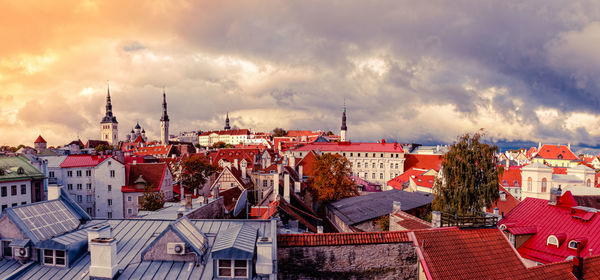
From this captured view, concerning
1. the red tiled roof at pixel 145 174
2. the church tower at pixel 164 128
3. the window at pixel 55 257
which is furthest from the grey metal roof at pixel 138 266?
the church tower at pixel 164 128

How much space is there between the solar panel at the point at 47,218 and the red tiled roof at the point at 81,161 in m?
30.9

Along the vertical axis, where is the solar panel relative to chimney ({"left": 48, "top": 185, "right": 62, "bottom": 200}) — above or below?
below

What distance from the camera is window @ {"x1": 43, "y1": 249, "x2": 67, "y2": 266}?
10.4m

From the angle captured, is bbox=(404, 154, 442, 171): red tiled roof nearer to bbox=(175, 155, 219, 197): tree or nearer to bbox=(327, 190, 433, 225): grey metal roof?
bbox=(327, 190, 433, 225): grey metal roof

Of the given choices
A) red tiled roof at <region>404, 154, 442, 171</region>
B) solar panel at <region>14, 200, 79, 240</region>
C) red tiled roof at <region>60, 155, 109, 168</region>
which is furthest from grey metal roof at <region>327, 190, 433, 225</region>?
red tiled roof at <region>404, 154, 442, 171</region>

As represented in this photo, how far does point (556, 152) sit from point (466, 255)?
11491 centimetres

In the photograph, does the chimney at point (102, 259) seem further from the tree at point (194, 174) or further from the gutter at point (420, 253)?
the tree at point (194, 174)

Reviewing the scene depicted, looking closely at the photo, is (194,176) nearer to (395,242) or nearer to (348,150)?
(395,242)

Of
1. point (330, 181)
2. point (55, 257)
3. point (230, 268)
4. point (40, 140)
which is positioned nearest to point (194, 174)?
point (330, 181)

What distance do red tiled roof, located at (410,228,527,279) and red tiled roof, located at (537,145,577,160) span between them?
4350 inches

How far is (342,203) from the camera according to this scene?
3634cm

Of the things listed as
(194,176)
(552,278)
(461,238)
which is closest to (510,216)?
(552,278)

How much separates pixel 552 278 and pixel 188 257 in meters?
14.5

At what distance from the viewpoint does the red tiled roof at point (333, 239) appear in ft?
39.7
